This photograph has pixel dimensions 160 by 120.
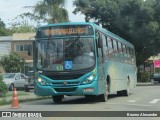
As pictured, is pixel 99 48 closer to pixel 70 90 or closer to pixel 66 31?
pixel 66 31

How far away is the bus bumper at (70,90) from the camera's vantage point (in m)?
19.0

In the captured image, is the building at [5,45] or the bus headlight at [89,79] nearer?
the bus headlight at [89,79]

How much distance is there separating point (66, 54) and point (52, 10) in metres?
25.3

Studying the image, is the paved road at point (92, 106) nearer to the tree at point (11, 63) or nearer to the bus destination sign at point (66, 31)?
the bus destination sign at point (66, 31)

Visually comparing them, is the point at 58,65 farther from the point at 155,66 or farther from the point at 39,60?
the point at 155,66

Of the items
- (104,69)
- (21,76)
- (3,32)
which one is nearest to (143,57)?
(21,76)

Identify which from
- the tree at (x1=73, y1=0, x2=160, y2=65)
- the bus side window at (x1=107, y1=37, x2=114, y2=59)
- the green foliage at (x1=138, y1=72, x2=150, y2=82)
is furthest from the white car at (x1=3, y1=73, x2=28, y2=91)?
the green foliage at (x1=138, y1=72, x2=150, y2=82)

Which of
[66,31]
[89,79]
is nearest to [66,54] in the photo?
[66,31]

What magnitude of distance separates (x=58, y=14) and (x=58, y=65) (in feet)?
82.0

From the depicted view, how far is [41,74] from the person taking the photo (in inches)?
766

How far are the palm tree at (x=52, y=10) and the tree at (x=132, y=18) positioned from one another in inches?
371

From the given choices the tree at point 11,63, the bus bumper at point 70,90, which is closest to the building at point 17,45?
the tree at point 11,63

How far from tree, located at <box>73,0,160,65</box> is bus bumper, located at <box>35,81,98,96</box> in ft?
105

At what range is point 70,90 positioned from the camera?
63.0 ft
